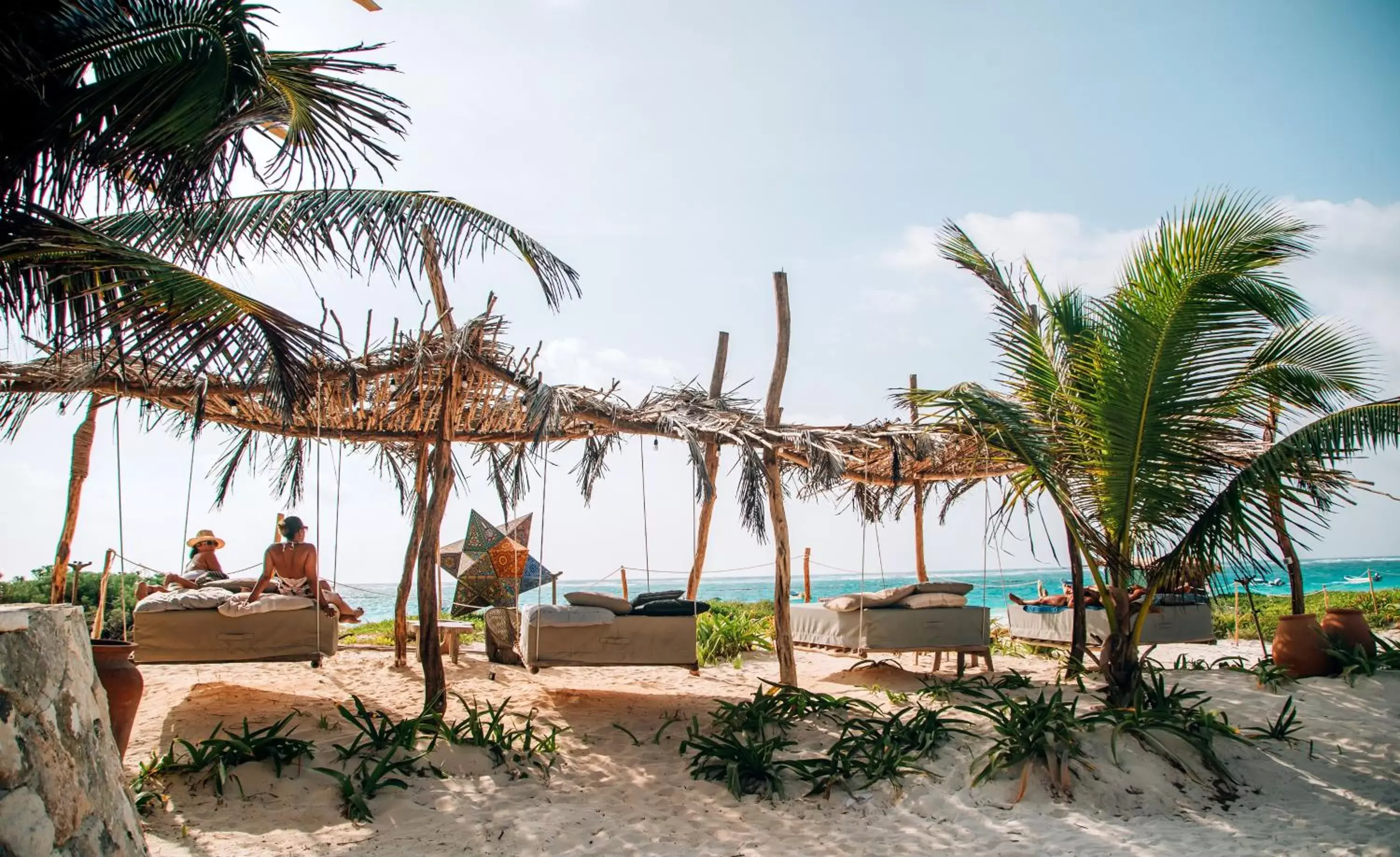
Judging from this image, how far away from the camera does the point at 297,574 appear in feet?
20.3

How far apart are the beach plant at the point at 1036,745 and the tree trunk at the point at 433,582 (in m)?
3.31

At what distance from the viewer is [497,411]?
6.67 meters

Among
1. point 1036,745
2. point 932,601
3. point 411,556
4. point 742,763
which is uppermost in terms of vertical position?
point 411,556

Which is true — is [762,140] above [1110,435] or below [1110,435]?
above

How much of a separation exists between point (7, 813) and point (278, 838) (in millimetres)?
1716

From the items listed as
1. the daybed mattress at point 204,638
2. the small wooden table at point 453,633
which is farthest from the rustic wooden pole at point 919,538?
the daybed mattress at point 204,638

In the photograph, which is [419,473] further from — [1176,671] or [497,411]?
[1176,671]

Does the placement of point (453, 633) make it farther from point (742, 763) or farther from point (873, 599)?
point (742, 763)

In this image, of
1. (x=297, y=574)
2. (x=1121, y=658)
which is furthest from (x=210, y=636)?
(x=1121, y=658)

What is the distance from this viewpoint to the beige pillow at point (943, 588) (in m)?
7.00

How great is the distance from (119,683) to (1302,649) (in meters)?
7.81

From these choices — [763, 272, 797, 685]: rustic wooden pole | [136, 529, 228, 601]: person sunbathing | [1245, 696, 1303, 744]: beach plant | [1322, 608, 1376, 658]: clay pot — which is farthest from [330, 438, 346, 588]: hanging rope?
[1322, 608, 1376, 658]: clay pot

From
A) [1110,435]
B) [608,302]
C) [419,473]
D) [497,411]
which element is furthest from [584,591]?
[1110,435]

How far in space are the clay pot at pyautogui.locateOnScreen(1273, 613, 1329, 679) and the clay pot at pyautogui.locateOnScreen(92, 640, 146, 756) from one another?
756cm
